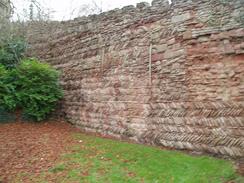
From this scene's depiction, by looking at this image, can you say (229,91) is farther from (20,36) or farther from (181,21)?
(20,36)

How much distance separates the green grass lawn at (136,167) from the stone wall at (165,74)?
556 mm

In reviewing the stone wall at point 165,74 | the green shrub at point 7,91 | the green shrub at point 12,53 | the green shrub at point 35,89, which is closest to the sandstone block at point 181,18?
the stone wall at point 165,74

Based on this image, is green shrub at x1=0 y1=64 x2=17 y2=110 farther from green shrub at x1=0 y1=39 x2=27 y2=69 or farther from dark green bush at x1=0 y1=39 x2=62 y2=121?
green shrub at x1=0 y1=39 x2=27 y2=69

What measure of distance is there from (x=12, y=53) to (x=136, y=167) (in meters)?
7.66

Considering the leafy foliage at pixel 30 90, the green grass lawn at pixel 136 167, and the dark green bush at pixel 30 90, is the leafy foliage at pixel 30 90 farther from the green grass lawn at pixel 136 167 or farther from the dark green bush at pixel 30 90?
the green grass lawn at pixel 136 167

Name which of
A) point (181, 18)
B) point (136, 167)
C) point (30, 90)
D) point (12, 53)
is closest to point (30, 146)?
point (30, 90)

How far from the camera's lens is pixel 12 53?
12.9 metres

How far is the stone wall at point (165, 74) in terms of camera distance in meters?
6.99

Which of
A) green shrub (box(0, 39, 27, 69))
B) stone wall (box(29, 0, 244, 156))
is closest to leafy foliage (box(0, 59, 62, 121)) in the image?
stone wall (box(29, 0, 244, 156))

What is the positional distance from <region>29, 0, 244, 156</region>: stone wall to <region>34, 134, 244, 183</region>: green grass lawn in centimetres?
56

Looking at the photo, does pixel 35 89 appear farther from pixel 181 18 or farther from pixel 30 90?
pixel 181 18

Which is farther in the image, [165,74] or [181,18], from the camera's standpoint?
[165,74]

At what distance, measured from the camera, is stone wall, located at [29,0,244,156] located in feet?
22.9

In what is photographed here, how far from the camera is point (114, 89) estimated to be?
9.52 meters
